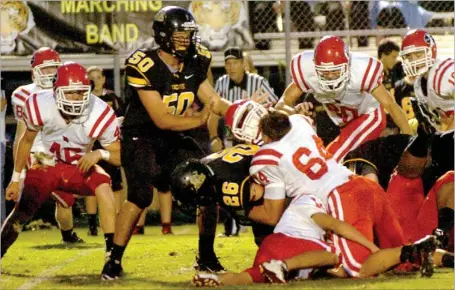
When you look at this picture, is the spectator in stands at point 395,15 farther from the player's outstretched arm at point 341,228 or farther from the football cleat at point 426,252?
the football cleat at point 426,252

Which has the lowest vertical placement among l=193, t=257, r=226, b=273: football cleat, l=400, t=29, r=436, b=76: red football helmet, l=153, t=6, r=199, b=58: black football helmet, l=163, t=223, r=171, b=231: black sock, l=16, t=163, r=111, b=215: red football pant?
l=163, t=223, r=171, b=231: black sock

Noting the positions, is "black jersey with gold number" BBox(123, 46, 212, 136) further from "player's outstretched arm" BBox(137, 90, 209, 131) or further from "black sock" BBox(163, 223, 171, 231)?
"black sock" BBox(163, 223, 171, 231)

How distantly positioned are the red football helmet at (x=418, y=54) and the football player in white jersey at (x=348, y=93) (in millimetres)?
696

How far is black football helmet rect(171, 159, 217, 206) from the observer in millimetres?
6836

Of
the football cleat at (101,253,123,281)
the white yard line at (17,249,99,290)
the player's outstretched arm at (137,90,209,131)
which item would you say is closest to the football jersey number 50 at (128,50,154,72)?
the player's outstretched arm at (137,90,209,131)

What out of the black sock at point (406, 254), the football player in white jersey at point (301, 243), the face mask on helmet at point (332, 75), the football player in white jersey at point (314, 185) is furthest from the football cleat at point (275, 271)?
the face mask on helmet at point (332, 75)

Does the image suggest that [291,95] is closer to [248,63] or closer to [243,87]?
[243,87]

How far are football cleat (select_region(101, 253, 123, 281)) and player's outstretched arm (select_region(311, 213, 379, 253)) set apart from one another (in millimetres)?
1331

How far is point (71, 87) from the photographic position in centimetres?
770

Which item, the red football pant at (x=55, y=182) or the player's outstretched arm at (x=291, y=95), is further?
the player's outstretched arm at (x=291, y=95)

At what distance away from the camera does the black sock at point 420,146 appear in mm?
7401

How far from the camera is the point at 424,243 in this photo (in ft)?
21.1

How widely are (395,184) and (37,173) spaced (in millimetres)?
2373

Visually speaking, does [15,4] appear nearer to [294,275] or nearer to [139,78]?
[139,78]
